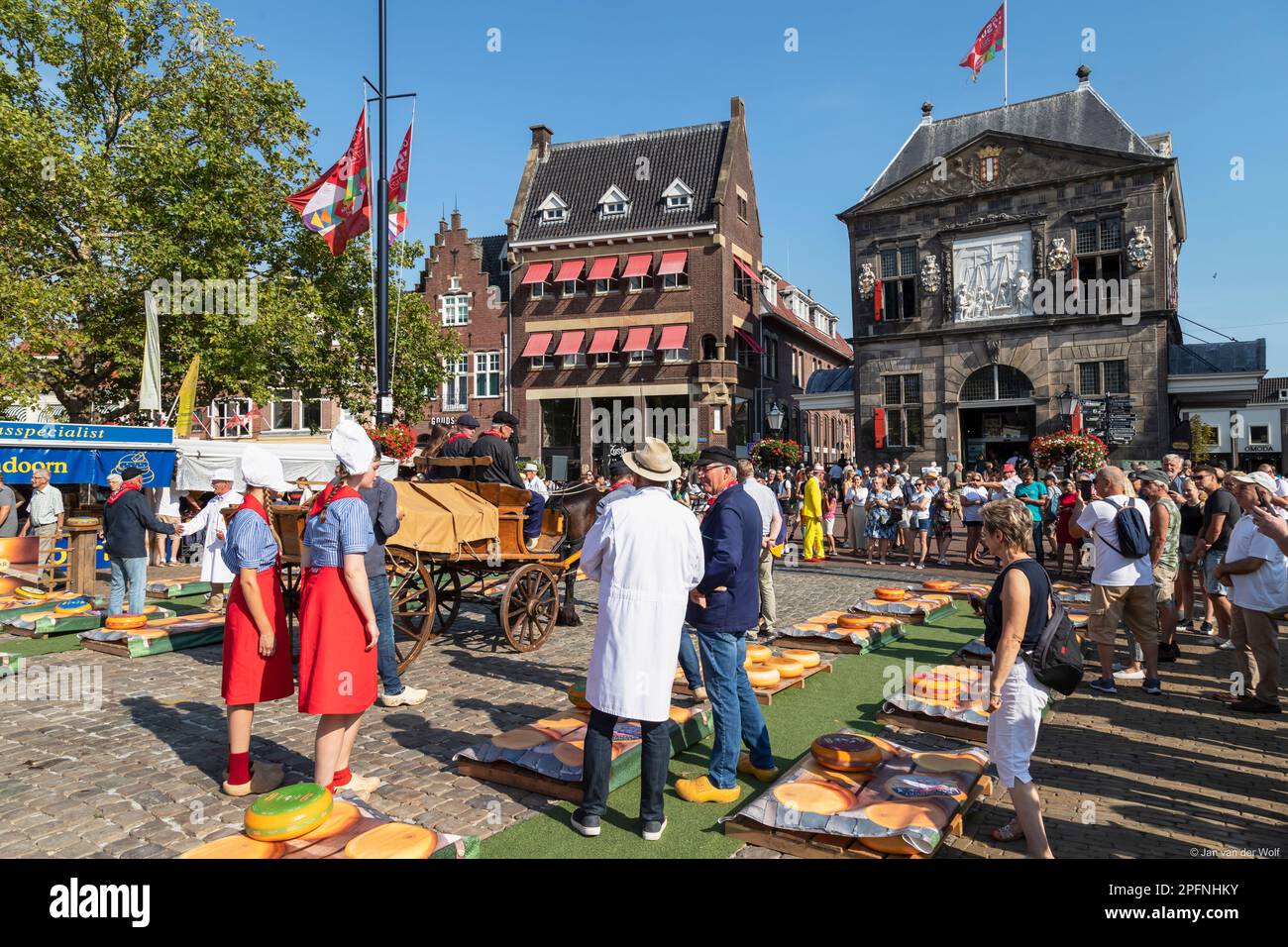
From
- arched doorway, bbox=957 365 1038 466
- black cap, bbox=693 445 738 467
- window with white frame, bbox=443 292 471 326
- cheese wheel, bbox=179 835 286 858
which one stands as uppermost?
window with white frame, bbox=443 292 471 326

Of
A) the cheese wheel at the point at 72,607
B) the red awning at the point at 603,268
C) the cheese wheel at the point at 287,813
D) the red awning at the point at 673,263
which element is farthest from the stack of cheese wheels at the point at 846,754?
the red awning at the point at 603,268

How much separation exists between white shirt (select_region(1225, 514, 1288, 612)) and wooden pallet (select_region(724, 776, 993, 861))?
399 centimetres

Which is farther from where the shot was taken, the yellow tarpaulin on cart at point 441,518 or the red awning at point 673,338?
the red awning at point 673,338

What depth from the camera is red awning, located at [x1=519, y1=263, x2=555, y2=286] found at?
3625 cm

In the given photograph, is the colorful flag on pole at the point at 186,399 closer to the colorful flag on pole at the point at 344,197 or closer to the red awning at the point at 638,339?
the colorful flag on pole at the point at 344,197

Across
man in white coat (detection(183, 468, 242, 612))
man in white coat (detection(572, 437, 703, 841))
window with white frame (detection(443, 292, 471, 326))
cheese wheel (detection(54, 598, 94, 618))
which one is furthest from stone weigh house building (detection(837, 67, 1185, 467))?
man in white coat (detection(572, 437, 703, 841))

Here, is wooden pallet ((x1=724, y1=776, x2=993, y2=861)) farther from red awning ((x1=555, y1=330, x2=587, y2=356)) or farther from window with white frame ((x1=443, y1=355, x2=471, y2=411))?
window with white frame ((x1=443, y1=355, x2=471, y2=411))

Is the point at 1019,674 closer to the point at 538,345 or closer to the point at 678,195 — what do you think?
the point at 538,345

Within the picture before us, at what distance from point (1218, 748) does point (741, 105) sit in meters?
36.3

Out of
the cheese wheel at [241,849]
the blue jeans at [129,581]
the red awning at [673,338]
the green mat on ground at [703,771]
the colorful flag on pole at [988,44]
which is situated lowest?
the green mat on ground at [703,771]

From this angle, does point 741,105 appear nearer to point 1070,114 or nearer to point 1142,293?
point 1070,114

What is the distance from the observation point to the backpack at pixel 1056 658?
12.6ft

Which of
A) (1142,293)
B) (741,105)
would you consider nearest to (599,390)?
(741,105)

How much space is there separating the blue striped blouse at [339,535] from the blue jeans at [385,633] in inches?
72.2
